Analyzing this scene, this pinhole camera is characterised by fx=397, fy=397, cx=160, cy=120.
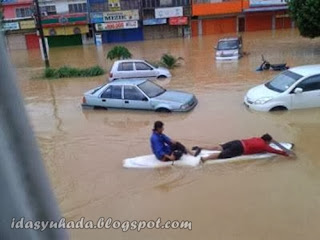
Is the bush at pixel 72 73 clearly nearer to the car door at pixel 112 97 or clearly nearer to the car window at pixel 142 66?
the car window at pixel 142 66

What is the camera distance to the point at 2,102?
0.66m

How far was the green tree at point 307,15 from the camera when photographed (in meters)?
21.3

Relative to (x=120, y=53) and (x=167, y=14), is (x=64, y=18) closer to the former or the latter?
(x=167, y=14)

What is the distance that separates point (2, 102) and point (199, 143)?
9371mm

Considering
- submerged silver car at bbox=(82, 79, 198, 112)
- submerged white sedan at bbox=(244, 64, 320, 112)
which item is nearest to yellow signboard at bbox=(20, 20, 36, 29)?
submerged silver car at bbox=(82, 79, 198, 112)

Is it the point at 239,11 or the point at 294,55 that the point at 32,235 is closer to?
the point at 294,55

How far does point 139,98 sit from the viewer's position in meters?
12.8

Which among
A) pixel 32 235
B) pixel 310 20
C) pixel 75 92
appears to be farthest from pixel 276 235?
pixel 310 20

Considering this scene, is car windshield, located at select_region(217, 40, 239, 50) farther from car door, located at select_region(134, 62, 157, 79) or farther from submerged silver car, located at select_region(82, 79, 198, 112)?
submerged silver car, located at select_region(82, 79, 198, 112)

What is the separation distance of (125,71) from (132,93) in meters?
5.89

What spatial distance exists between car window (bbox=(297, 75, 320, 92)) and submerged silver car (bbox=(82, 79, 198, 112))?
340 centimetres

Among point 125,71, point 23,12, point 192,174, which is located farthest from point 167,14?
point 192,174

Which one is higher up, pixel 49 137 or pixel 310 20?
pixel 310 20

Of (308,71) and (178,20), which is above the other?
(178,20)
